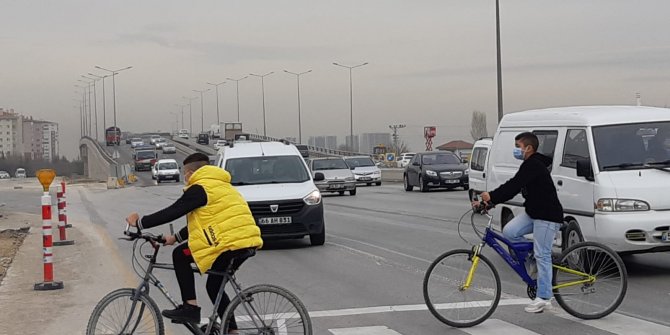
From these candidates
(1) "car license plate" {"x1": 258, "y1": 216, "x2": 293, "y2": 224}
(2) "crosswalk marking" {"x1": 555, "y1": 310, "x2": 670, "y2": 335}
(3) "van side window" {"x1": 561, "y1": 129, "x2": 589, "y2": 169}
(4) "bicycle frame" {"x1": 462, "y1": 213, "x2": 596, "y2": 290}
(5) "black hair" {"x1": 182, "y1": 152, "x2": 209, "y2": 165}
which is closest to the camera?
(5) "black hair" {"x1": 182, "y1": 152, "x2": 209, "y2": 165}

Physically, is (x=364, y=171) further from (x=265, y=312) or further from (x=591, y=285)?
(x=265, y=312)

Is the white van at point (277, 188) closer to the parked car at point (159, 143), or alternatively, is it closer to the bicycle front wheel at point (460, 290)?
the bicycle front wheel at point (460, 290)

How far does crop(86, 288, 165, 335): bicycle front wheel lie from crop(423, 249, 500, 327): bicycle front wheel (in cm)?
276

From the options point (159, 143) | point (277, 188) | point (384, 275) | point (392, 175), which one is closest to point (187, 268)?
point (384, 275)

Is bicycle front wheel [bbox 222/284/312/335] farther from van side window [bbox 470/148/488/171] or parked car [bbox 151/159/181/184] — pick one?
parked car [bbox 151/159/181/184]

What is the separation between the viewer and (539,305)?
28.0 ft

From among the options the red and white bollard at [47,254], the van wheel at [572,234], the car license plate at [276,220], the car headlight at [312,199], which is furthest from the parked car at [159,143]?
the van wheel at [572,234]

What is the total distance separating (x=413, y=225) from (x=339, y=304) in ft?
33.5

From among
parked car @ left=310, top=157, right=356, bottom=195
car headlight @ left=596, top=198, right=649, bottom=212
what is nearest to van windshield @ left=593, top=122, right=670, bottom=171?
car headlight @ left=596, top=198, right=649, bottom=212

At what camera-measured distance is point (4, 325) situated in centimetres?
905

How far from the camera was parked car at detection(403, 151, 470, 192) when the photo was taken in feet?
116

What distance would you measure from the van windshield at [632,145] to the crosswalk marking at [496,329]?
11.6ft

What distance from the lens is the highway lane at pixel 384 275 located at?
871 cm

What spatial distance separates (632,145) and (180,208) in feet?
22.5
